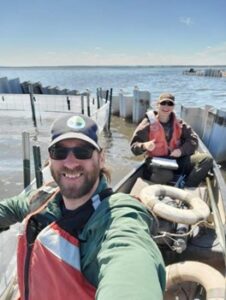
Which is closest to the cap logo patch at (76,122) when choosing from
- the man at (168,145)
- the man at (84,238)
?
the man at (84,238)

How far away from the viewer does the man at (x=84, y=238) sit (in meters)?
1.26

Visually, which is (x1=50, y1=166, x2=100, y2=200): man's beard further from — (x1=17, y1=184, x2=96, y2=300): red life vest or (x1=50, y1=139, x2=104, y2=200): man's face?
(x1=17, y1=184, x2=96, y2=300): red life vest

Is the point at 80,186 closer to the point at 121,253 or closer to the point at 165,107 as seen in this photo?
the point at 121,253

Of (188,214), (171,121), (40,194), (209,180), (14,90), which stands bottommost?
(14,90)

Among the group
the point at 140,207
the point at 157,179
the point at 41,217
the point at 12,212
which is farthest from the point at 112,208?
the point at 157,179

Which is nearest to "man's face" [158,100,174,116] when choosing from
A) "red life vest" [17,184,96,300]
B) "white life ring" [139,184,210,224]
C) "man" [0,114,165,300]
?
"white life ring" [139,184,210,224]

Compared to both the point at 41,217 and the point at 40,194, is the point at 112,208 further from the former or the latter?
the point at 40,194

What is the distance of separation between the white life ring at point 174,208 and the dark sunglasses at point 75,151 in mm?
1878

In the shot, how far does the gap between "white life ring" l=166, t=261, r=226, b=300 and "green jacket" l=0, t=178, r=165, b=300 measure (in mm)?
1754

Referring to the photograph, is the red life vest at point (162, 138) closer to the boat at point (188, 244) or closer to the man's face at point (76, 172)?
the boat at point (188, 244)

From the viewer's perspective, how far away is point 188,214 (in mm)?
4043

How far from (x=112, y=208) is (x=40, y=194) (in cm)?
83

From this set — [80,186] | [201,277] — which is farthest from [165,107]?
[80,186]

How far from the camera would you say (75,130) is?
6.18ft
